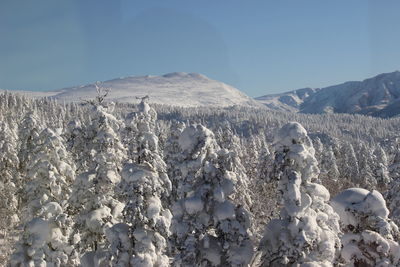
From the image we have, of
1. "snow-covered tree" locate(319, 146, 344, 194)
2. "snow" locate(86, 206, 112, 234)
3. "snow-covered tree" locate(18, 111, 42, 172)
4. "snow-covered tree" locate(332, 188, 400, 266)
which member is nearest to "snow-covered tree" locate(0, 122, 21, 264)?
"snow-covered tree" locate(18, 111, 42, 172)

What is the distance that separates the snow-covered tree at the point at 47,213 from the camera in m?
20.0

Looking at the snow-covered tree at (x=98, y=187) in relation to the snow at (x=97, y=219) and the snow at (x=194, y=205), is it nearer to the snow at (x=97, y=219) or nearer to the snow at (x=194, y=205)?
the snow at (x=97, y=219)

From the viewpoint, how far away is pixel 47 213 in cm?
2075

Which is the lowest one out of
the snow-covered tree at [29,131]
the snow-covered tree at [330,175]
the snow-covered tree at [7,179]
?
the snow-covered tree at [330,175]

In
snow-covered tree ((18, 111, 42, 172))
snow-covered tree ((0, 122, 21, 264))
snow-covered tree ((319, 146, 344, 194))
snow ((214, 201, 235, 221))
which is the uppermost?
snow-covered tree ((18, 111, 42, 172))

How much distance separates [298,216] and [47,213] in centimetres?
1477

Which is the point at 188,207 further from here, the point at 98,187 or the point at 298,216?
Answer: the point at 98,187

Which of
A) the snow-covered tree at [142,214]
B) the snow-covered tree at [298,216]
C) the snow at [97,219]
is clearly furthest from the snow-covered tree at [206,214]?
the snow at [97,219]

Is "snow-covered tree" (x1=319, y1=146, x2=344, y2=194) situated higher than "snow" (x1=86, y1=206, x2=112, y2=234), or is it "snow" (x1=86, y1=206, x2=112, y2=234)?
"snow" (x1=86, y1=206, x2=112, y2=234)

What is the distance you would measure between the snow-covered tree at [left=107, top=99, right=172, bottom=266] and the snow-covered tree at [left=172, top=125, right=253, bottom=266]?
5.82 feet

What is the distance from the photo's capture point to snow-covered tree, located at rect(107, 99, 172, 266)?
1561 cm

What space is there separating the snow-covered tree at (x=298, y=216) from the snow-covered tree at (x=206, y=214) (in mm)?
1086

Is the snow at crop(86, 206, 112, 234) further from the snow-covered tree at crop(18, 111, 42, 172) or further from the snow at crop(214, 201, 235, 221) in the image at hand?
the snow-covered tree at crop(18, 111, 42, 172)

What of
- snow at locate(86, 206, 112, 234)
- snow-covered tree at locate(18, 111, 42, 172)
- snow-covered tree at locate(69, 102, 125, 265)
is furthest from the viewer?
snow-covered tree at locate(18, 111, 42, 172)
